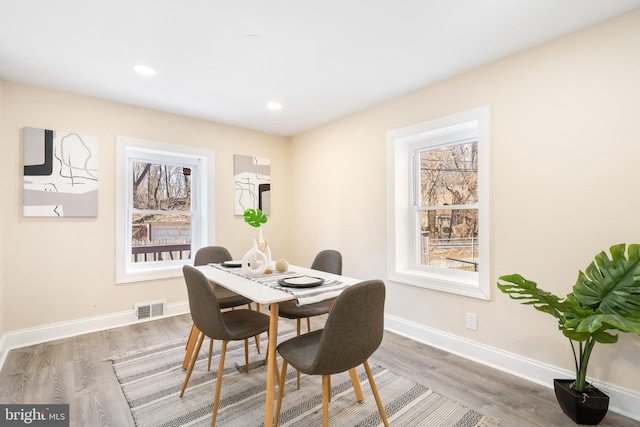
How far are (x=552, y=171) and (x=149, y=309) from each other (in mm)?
3987

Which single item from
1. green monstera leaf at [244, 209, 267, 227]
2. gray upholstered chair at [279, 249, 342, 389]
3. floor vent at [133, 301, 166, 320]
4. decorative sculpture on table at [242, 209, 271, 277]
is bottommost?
floor vent at [133, 301, 166, 320]

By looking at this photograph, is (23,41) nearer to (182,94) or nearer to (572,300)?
(182,94)

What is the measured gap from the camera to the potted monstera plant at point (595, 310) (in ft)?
5.15

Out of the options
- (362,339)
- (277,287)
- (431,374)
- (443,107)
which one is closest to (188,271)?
(277,287)

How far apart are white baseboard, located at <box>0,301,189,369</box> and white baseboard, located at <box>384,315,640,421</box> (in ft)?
8.99

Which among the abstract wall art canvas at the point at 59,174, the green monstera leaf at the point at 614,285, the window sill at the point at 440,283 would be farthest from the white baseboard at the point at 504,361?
the abstract wall art canvas at the point at 59,174

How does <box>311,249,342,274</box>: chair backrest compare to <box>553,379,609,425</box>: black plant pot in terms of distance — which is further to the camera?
<box>311,249,342,274</box>: chair backrest

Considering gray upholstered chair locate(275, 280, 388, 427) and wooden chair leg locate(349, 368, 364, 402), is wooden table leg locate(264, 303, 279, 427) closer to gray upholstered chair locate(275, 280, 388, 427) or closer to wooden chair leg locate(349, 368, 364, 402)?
gray upholstered chair locate(275, 280, 388, 427)

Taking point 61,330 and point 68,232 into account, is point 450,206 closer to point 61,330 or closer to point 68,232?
point 68,232

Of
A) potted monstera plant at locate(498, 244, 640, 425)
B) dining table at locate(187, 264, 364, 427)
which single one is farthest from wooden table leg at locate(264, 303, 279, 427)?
potted monstera plant at locate(498, 244, 640, 425)

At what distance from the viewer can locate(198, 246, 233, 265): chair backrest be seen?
9.65 ft

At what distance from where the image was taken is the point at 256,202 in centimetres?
429

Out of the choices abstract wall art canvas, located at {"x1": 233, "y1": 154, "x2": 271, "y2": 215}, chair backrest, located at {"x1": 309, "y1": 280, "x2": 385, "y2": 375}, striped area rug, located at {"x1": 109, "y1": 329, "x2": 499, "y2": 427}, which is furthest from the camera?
abstract wall art canvas, located at {"x1": 233, "y1": 154, "x2": 271, "y2": 215}

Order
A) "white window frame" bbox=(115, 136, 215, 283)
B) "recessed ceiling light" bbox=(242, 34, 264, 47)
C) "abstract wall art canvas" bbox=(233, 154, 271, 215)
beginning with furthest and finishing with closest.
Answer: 1. "abstract wall art canvas" bbox=(233, 154, 271, 215)
2. "white window frame" bbox=(115, 136, 215, 283)
3. "recessed ceiling light" bbox=(242, 34, 264, 47)
